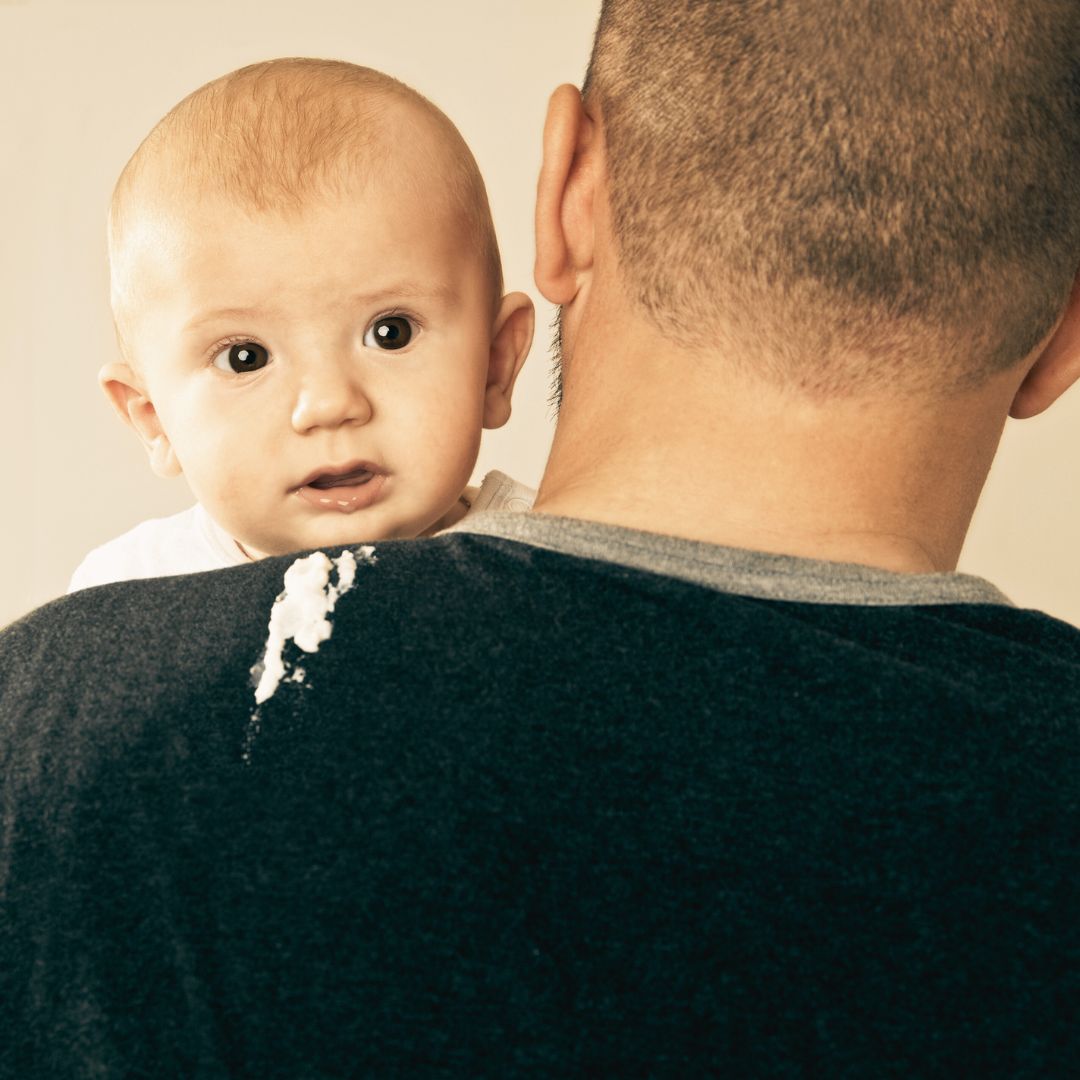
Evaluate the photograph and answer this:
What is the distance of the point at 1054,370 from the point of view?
0.89 metres

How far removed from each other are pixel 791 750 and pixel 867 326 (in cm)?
26

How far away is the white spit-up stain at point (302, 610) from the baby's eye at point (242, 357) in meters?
0.43

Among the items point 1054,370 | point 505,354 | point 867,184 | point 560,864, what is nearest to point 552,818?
point 560,864

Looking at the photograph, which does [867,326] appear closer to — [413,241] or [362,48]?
[413,241]

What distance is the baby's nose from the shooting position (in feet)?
3.43

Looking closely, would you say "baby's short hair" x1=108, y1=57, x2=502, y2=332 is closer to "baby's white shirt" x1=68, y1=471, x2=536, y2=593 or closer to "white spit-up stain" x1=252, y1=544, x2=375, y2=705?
"baby's white shirt" x1=68, y1=471, x2=536, y2=593

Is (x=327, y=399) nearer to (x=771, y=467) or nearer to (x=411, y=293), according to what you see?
(x=411, y=293)

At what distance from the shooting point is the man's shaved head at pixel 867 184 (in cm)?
74

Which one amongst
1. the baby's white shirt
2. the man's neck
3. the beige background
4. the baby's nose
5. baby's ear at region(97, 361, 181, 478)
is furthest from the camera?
the beige background

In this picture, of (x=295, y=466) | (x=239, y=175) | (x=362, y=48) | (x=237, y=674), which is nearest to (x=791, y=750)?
(x=237, y=674)

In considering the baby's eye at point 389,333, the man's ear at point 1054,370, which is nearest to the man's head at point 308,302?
the baby's eye at point 389,333

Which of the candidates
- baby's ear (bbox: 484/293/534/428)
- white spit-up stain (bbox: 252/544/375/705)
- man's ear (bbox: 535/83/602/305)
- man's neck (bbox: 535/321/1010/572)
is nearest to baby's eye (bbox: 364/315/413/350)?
baby's ear (bbox: 484/293/534/428)

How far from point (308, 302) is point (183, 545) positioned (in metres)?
0.36

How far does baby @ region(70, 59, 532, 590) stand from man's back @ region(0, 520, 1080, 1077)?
1.51ft
